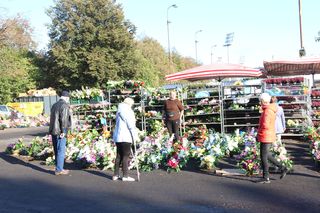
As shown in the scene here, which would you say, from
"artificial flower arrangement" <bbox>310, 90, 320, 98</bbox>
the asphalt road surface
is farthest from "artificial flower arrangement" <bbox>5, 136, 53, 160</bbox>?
"artificial flower arrangement" <bbox>310, 90, 320, 98</bbox>

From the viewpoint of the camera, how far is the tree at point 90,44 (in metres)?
41.1

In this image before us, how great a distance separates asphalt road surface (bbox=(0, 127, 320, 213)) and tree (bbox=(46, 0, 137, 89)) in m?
32.0

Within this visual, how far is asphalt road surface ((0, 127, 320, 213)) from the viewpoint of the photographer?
21.2 ft

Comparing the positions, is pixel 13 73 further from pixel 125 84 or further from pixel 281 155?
pixel 281 155

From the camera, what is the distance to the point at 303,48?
749 inches

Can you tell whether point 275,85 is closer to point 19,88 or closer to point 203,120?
point 203,120

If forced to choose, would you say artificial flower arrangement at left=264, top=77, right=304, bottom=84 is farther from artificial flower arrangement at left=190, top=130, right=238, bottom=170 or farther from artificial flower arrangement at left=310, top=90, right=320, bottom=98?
artificial flower arrangement at left=190, top=130, right=238, bottom=170

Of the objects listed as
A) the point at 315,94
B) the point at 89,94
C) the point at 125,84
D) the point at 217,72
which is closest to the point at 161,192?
the point at 217,72

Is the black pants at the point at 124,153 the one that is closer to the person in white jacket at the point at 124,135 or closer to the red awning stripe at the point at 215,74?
the person in white jacket at the point at 124,135

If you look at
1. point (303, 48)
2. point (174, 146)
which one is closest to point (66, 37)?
point (303, 48)

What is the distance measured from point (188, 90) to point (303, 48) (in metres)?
Answer: 7.29

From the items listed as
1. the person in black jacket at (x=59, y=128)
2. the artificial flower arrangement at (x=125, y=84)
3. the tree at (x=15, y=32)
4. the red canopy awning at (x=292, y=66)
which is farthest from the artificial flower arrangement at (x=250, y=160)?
the tree at (x=15, y=32)

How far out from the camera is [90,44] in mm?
41875

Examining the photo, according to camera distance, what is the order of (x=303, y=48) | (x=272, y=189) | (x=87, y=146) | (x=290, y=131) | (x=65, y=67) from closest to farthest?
(x=272, y=189)
(x=87, y=146)
(x=290, y=131)
(x=303, y=48)
(x=65, y=67)
